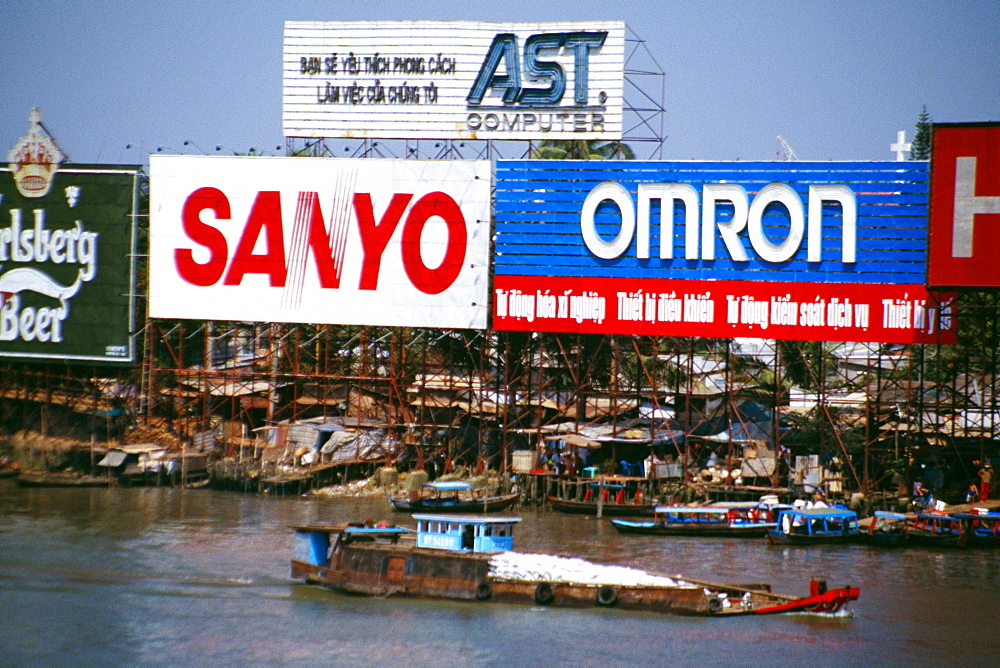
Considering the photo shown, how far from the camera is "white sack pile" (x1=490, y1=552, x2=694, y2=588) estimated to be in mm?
26719

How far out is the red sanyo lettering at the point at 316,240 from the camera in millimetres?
39781

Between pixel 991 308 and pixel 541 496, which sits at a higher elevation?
pixel 991 308

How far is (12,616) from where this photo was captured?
86.7 ft

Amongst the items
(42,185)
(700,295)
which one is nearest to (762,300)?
(700,295)

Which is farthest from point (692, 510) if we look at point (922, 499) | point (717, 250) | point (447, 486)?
point (717, 250)

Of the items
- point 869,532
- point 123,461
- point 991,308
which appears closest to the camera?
point 869,532

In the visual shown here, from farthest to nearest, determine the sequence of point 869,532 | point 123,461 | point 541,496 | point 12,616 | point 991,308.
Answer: point 123,461 → point 541,496 → point 991,308 → point 869,532 → point 12,616

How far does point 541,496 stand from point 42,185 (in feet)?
73.4

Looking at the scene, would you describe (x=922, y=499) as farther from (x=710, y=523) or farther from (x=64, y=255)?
(x=64, y=255)

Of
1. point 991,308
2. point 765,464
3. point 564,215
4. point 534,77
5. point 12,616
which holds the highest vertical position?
point 534,77

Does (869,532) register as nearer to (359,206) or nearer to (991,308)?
(991,308)

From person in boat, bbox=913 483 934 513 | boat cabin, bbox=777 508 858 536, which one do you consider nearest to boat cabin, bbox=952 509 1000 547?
person in boat, bbox=913 483 934 513

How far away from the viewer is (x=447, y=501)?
37.0m

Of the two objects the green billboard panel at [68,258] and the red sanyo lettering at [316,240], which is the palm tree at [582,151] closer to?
the red sanyo lettering at [316,240]
